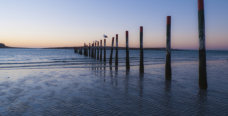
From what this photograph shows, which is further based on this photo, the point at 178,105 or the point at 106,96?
the point at 106,96

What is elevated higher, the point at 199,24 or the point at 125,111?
the point at 199,24

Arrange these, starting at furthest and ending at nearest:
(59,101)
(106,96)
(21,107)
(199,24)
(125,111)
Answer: (199,24), (106,96), (59,101), (21,107), (125,111)

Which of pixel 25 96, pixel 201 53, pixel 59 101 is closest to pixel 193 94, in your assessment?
pixel 201 53

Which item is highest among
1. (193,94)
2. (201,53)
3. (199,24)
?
(199,24)

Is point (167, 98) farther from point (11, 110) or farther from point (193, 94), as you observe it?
point (11, 110)

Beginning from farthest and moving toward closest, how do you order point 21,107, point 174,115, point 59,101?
1. point 59,101
2. point 21,107
3. point 174,115

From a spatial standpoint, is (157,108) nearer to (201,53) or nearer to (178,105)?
(178,105)

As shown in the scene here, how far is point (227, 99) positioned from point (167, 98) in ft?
5.72

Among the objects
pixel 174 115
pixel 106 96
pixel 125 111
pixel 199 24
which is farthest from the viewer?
pixel 199 24

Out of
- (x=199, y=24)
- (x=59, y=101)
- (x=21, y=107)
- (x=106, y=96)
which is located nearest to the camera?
(x=21, y=107)

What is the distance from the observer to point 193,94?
619 centimetres

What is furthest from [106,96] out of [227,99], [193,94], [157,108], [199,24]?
[199,24]

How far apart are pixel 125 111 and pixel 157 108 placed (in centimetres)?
85

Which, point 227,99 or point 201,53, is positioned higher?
point 201,53
